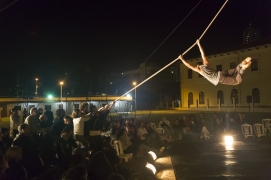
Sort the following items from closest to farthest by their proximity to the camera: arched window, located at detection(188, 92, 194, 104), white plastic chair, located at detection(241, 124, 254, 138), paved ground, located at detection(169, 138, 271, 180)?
paved ground, located at detection(169, 138, 271, 180), white plastic chair, located at detection(241, 124, 254, 138), arched window, located at detection(188, 92, 194, 104)

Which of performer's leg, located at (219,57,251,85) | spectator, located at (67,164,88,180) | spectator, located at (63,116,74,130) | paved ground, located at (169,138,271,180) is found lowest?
paved ground, located at (169,138,271,180)

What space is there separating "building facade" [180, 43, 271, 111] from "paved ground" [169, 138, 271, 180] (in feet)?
58.8

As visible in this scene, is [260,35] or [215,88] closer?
[215,88]

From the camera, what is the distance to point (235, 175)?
26.0 feet

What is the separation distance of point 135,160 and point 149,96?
46.4 metres

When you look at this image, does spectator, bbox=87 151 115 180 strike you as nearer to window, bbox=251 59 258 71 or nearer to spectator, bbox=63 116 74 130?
spectator, bbox=63 116 74 130

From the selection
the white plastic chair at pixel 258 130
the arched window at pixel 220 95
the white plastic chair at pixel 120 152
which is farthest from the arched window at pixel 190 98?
the white plastic chair at pixel 120 152

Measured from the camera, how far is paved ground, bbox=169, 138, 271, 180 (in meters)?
8.05

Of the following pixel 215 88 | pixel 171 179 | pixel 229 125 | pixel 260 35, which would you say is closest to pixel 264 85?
pixel 215 88

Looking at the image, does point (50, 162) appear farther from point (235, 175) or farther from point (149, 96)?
point (149, 96)

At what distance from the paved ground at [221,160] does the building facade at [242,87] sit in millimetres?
17921

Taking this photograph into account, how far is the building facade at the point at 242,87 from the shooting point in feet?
110

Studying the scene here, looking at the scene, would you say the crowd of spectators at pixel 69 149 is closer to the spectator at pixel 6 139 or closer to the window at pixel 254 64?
the spectator at pixel 6 139

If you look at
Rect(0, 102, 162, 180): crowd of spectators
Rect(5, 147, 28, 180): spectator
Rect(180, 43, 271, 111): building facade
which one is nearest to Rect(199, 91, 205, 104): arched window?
Rect(180, 43, 271, 111): building facade
